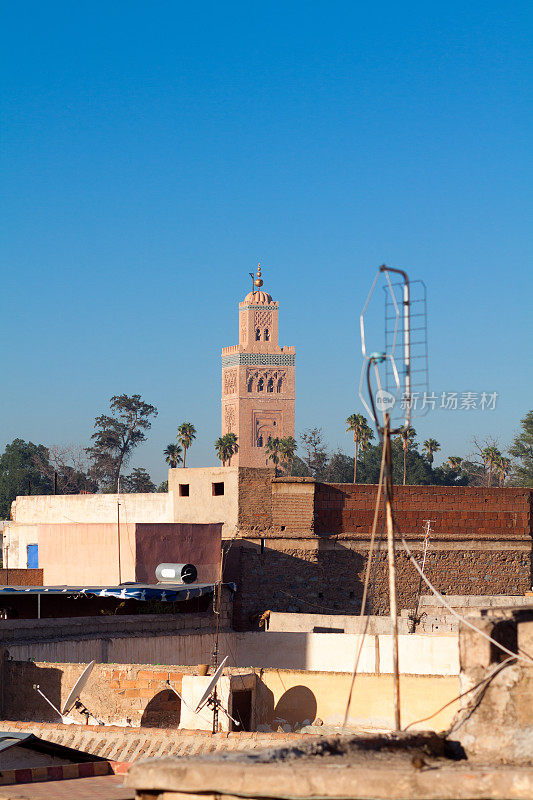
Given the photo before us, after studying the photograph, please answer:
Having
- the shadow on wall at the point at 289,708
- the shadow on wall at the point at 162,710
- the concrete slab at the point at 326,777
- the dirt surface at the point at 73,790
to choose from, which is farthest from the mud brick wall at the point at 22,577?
the concrete slab at the point at 326,777

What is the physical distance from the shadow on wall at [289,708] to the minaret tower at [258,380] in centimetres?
9395

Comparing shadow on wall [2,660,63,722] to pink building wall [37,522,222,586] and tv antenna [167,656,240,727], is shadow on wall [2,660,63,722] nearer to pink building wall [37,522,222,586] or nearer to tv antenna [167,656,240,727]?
tv antenna [167,656,240,727]

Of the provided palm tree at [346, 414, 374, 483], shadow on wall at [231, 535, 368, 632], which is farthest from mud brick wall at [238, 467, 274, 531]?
palm tree at [346, 414, 374, 483]

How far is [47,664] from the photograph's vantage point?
51.9 ft

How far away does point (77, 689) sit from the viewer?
14.7 meters

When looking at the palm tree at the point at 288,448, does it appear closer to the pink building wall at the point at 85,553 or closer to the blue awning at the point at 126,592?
the pink building wall at the point at 85,553

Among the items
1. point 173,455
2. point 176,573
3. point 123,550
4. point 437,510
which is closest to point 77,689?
point 176,573

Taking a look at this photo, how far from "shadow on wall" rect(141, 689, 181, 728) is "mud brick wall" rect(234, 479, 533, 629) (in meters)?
10.7

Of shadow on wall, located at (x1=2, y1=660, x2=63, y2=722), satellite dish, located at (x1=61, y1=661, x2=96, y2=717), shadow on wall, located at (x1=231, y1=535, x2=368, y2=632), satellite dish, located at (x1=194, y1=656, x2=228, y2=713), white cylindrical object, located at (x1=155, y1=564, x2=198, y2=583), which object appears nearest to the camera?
satellite dish, located at (x1=194, y1=656, x2=228, y2=713)

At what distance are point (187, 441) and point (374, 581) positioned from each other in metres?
49.3

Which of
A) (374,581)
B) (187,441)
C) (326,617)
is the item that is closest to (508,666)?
(326,617)

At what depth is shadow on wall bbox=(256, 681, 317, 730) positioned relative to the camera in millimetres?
14898

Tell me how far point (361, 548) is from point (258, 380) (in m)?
85.0

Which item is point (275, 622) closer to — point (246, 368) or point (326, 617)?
point (326, 617)
